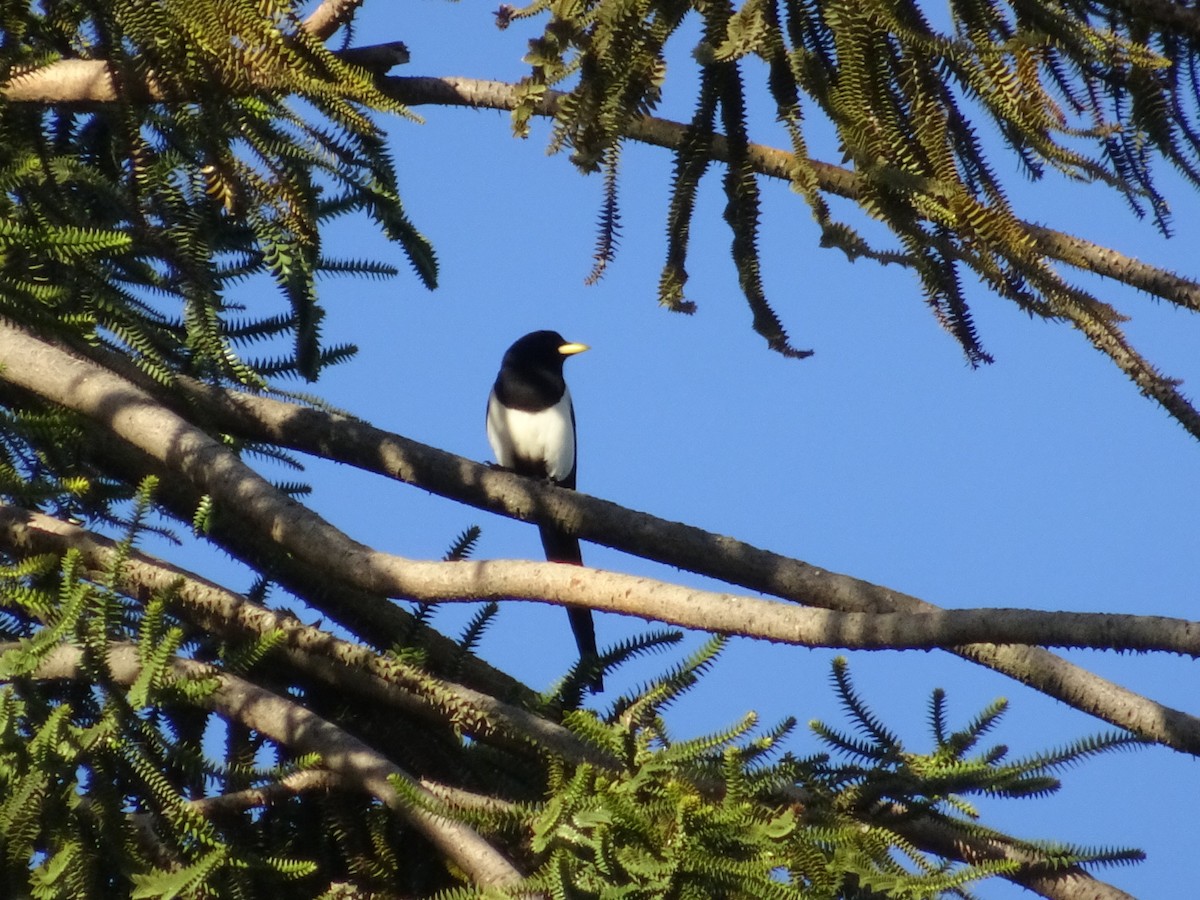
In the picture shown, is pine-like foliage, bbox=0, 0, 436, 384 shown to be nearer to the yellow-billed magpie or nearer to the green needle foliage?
the green needle foliage

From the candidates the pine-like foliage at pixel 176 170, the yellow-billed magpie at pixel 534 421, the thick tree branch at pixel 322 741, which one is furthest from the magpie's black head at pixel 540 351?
the thick tree branch at pixel 322 741

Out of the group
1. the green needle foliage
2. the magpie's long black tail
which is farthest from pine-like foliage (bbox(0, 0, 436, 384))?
the magpie's long black tail

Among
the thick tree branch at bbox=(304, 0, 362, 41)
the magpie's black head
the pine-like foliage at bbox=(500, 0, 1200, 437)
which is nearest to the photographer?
the pine-like foliage at bbox=(500, 0, 1200, 437)

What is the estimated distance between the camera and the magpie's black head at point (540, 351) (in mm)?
6578

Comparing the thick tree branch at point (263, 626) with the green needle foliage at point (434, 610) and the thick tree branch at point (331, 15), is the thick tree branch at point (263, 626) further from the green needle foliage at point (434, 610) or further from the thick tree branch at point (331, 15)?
the thick tree branch at point (331, 15)

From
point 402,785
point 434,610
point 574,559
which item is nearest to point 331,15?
point 434,610

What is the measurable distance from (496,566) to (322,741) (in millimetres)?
539

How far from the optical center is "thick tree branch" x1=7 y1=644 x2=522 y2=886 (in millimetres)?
2426

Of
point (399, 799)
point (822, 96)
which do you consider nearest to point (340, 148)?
point (822, 96)

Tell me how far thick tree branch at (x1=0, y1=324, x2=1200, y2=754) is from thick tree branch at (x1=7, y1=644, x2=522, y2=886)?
0.99 ft

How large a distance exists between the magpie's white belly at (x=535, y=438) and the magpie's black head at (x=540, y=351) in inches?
11.4

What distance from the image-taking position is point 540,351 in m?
6.66

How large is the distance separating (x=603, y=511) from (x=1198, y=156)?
59.0 inches

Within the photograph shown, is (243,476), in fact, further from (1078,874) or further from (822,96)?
(1078,874)
